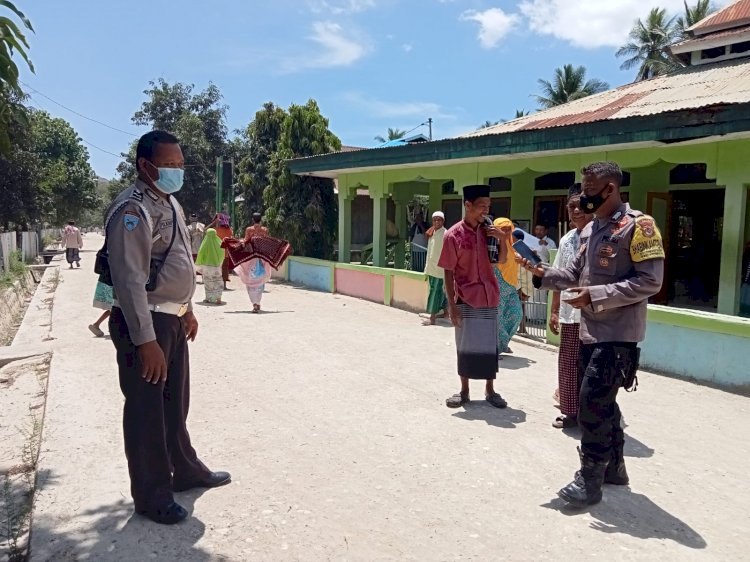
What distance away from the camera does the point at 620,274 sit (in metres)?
3.16

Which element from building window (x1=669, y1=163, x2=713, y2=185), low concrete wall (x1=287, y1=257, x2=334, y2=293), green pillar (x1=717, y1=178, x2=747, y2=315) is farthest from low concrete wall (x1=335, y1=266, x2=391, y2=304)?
green pillar (x1=717, y1=178, x2=747, y2=315)

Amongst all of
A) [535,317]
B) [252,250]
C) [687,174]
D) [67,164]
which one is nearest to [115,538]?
[535,317]

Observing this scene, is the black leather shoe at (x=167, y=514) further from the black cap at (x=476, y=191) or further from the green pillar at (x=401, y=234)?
the green pillar at (x=401, y=234)

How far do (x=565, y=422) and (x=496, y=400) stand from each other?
64cm

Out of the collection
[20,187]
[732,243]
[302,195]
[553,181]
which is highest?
[20,187]

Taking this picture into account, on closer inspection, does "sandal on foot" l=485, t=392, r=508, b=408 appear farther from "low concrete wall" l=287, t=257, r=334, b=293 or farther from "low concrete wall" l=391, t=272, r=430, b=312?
"low concrete wall" l=287, t=257, r=334, b=293

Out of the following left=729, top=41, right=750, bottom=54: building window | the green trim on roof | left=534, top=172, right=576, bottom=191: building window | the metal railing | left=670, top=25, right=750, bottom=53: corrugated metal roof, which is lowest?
the metal railing

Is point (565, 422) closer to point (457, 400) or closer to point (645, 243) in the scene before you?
point (457, 400)

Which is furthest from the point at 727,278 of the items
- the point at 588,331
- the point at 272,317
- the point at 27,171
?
the point at 27,171

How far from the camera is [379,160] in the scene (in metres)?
11.6

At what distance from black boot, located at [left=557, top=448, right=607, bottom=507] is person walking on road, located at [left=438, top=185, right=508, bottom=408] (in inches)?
66.8

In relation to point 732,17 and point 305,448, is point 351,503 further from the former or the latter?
point 732,17

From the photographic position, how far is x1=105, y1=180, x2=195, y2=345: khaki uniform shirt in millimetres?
2740

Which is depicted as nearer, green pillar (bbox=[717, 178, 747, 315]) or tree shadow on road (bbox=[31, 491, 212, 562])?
tree shadow on road (bbox=[31, 491, 212, 562])
